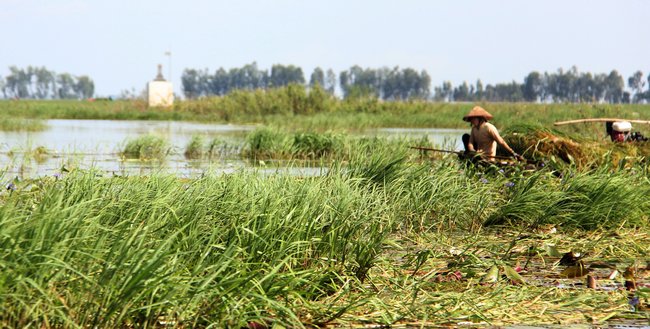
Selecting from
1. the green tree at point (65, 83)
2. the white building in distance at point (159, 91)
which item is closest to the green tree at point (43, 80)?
the green tree at point (65, 83)

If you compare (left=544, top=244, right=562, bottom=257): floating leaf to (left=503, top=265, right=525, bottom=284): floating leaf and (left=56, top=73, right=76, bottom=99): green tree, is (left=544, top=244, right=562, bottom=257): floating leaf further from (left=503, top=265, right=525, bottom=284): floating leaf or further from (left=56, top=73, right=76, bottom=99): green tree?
(left=56, top=73, right=76, bottom=99): green tree

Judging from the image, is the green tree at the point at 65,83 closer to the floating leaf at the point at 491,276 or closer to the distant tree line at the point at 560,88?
the distant tree line at the point at 560,88

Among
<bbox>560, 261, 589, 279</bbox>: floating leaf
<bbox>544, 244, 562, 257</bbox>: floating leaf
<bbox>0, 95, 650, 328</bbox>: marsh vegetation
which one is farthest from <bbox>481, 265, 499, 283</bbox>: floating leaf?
<bbox>544, 244, 562, 257</bbox>: floating leaf

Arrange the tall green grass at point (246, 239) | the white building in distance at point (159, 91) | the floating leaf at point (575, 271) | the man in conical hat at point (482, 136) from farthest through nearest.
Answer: the white building in distance at point (159, 91) < the man in conical hat at point (482, 136) < the floating leaf at point (575, 271) < the tall green grass at point (246, 239)

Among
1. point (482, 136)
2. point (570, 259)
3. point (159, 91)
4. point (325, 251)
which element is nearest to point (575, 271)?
point (570, 259)

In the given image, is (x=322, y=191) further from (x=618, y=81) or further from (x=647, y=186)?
(x=618, y=81)

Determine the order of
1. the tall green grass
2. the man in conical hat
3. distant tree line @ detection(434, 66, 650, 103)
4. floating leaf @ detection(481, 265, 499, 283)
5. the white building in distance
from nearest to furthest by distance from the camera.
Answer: the tall green grass
floating leaf @ detection(481, 265, 499, 283)
the man in conical hat
the white building in distance
distant tree line @ detection(434, 66, 650, 103)

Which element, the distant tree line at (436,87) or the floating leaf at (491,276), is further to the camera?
the distant tree line at (436,87)

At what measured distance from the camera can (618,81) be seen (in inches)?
6289

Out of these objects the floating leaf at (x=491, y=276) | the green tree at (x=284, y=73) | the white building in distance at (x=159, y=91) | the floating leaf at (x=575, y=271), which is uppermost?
the green tree at (x=284, y=73)

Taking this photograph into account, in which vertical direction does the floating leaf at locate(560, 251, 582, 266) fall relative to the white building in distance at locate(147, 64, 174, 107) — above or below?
below

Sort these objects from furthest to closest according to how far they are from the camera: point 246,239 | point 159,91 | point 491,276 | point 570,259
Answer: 1. point 159,91
2. point 570,259
3. point 491,276
4. point 246,239

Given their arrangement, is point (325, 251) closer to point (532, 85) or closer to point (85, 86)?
point (532, 85)

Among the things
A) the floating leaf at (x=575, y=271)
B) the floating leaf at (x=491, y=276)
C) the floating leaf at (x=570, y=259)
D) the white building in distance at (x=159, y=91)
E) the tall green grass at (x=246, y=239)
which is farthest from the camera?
the white building in distance at (x=159, y=91)
